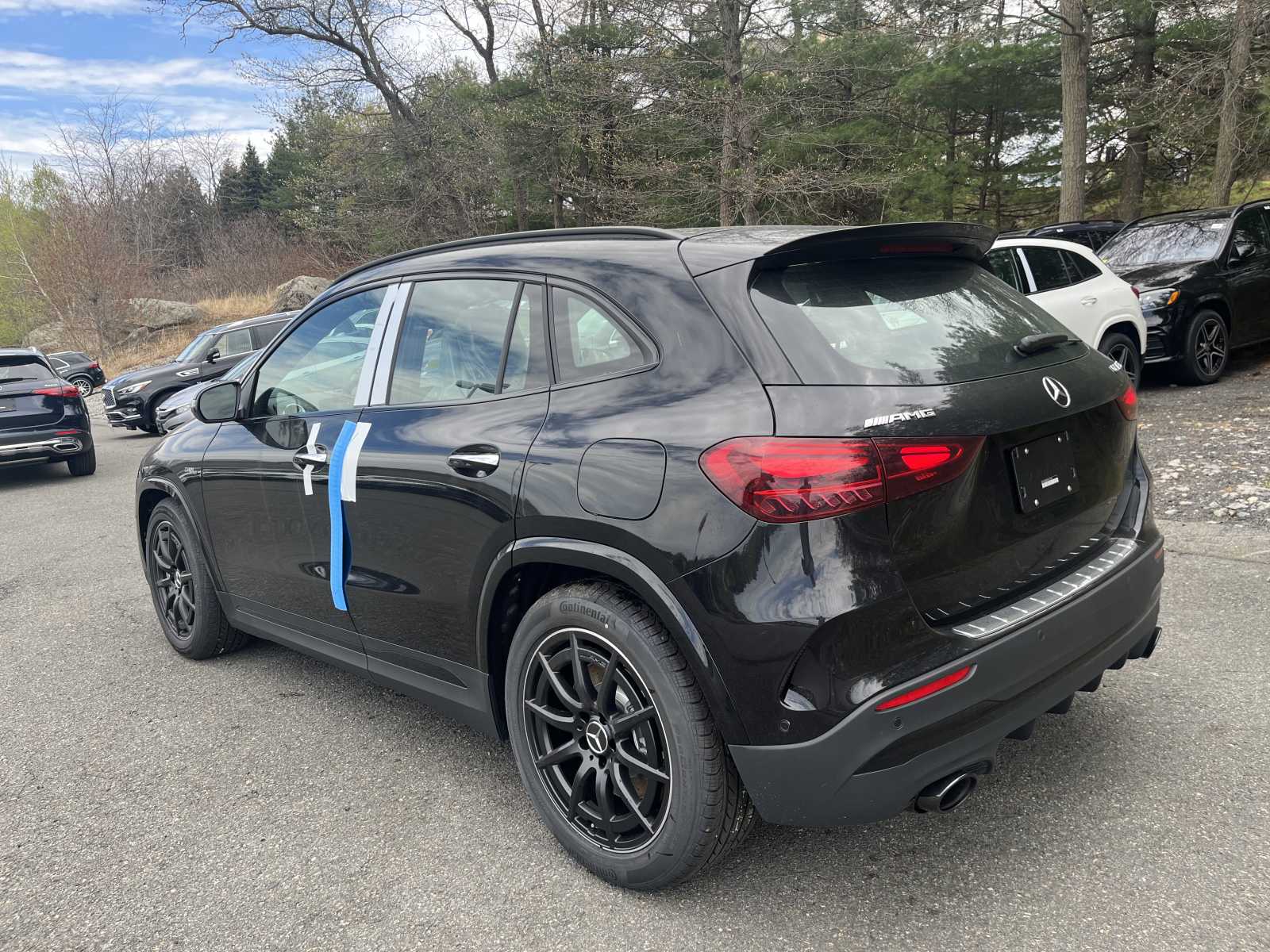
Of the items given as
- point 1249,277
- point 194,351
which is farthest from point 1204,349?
point 194,351

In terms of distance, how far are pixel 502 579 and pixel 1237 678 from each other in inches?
110

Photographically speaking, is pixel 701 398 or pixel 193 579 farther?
pixel 193 579

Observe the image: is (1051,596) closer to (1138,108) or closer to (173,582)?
(173,582)

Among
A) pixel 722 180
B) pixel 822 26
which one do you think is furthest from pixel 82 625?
pixel 822 26

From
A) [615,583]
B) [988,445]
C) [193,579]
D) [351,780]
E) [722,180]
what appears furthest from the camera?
[722,180]

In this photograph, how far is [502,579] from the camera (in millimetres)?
2746

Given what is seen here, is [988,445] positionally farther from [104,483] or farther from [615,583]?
[104,483]

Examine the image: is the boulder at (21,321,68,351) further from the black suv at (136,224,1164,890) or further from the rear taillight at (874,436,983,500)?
the rear taillight at (874,436,983,500)

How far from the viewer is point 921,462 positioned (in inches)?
86.4

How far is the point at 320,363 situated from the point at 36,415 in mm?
9559

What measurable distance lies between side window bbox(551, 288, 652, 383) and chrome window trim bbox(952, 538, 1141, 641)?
1.08 meters

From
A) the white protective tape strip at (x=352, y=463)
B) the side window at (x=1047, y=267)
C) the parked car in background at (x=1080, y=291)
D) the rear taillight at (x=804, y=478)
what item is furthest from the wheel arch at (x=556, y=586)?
the side window at (x=1047, y=267)

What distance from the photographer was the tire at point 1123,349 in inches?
337

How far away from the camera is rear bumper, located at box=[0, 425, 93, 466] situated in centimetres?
1111
